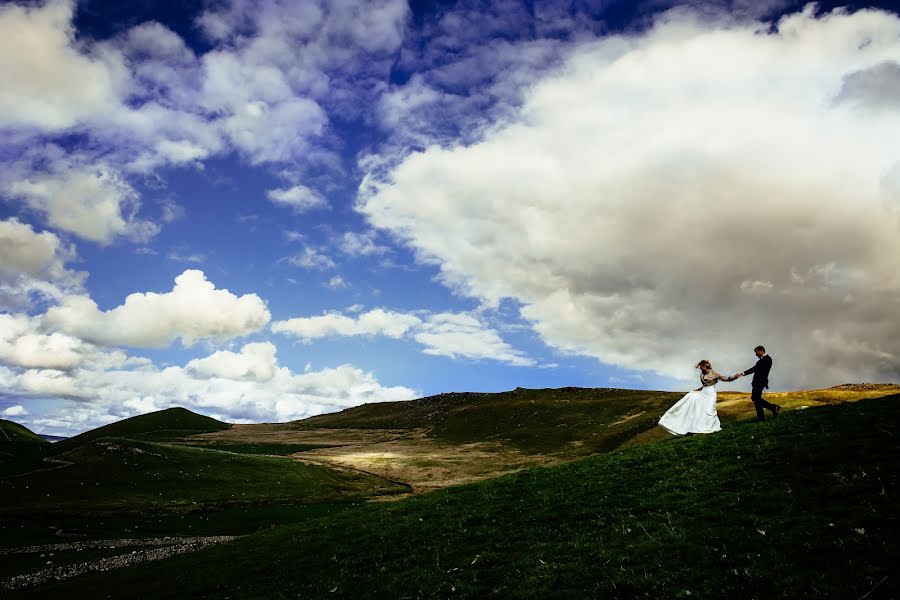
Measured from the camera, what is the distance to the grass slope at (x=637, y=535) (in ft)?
44.8

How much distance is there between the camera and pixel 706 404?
3341 cm

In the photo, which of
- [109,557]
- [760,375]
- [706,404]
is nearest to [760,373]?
[760,375]

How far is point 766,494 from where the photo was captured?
18406mm

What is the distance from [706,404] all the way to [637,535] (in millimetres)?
18842

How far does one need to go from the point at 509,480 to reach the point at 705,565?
20.0 meters

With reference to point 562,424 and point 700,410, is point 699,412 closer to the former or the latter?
point 700,410

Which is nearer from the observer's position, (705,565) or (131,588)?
(705,565)

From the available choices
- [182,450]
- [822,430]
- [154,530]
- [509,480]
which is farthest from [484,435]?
[822,430]

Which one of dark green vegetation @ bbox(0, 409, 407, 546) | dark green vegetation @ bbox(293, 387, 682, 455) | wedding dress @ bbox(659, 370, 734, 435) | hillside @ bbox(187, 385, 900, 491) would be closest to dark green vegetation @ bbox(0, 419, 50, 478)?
dark green vegetation @ bbox(0, 409, 407, 546)

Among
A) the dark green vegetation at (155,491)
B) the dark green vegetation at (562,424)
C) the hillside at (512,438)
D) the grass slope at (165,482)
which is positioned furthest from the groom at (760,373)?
the dark green vegetation at (562,424)

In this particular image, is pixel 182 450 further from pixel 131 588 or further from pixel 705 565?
pixel 705 565

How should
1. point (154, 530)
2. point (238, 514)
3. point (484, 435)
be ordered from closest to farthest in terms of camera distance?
point (154, 530) → point (238, 514) → point (484, 435)

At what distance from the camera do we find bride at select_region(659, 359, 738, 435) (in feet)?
107

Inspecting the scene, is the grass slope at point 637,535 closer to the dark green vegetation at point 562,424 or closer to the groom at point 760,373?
the groom at point 760,373
